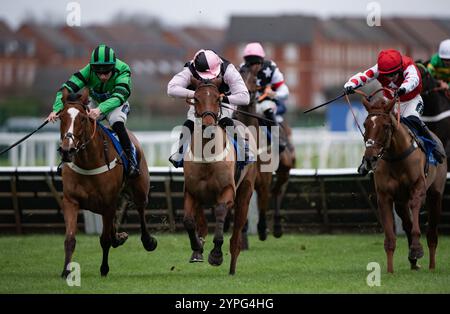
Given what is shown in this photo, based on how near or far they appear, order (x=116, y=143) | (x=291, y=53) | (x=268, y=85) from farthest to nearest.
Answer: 1. (x=291, y=53)
2. (x=268, y=85)
3. (x=116, y=143)

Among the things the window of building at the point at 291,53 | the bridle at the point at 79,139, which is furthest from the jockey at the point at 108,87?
the window of building at the point at 291,53

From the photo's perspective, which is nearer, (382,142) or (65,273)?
(65,273)

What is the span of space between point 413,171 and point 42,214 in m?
6.30

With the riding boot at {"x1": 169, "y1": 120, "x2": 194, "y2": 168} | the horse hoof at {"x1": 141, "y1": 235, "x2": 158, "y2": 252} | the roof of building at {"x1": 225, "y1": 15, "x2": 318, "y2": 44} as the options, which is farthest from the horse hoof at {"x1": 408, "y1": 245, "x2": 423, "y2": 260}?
the roof of building at {"x1": 225, "y1": 15, "x2": 318, "y2": 44}

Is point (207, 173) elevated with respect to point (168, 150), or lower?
elevated

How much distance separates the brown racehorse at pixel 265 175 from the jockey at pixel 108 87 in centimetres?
188

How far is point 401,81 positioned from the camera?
37.6ft

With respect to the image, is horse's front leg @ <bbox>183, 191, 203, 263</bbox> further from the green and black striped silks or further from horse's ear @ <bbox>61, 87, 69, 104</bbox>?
the green and black striped silks

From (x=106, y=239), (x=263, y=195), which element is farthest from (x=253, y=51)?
(x=106, y=239)

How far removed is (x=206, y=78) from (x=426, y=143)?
255 cm

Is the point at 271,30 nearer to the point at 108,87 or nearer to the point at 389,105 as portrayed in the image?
the point at 108,87

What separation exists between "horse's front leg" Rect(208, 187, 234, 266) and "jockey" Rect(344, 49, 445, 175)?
4.57ft

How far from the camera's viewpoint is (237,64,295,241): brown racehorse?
1280cm

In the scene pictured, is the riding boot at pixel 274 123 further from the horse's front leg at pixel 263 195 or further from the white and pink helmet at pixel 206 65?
the white and pink helmet at pixel 206 65
